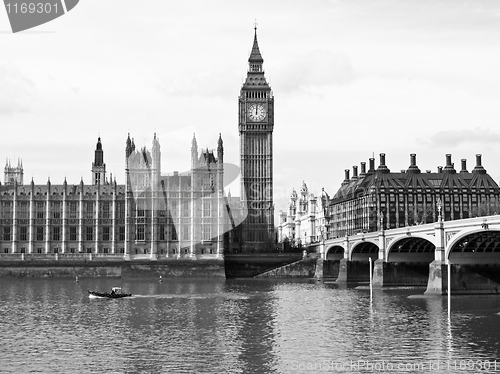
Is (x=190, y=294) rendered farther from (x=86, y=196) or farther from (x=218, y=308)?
(x=86, y=196)

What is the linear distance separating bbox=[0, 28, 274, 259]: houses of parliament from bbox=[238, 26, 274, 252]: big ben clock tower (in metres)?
0.35

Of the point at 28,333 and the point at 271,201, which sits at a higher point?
the point at 271,201

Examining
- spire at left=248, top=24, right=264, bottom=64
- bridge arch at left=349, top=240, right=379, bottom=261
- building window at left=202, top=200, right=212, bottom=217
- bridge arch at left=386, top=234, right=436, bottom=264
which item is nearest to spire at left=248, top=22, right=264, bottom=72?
spire at left=248, top=24, right=264, bottom=64

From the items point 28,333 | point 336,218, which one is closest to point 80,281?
point 28,333

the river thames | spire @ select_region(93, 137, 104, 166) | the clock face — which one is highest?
the clock face

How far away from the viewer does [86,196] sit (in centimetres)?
13450

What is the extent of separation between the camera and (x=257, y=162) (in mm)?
147250

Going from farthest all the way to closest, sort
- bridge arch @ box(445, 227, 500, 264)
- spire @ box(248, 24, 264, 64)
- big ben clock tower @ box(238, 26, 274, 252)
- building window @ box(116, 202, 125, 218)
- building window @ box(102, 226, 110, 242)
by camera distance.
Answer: spire @ box(248, 24, 264, 64) → big ben clock tower @ box(238, 26, 274, 252) → building window @ box(116, 202, 125, 218) → building window @ box(102, 226, 110, 242) → bridge arch @ box(445, 227, 500, 264)

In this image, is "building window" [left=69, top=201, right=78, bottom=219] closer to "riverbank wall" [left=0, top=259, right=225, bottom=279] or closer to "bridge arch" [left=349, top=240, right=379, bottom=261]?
"riverbank wall" [left=0, top=259, right=225, bottom=279]

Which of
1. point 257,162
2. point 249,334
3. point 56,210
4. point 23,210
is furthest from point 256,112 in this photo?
point 249,334

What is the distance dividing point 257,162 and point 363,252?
35766 mm

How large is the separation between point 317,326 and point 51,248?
83207mm

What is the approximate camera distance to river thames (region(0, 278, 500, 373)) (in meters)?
41.7

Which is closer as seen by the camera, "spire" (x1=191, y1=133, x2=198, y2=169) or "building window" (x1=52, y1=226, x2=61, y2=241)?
"spire" (x1=191, y1=133, x2=198, y2=169)
